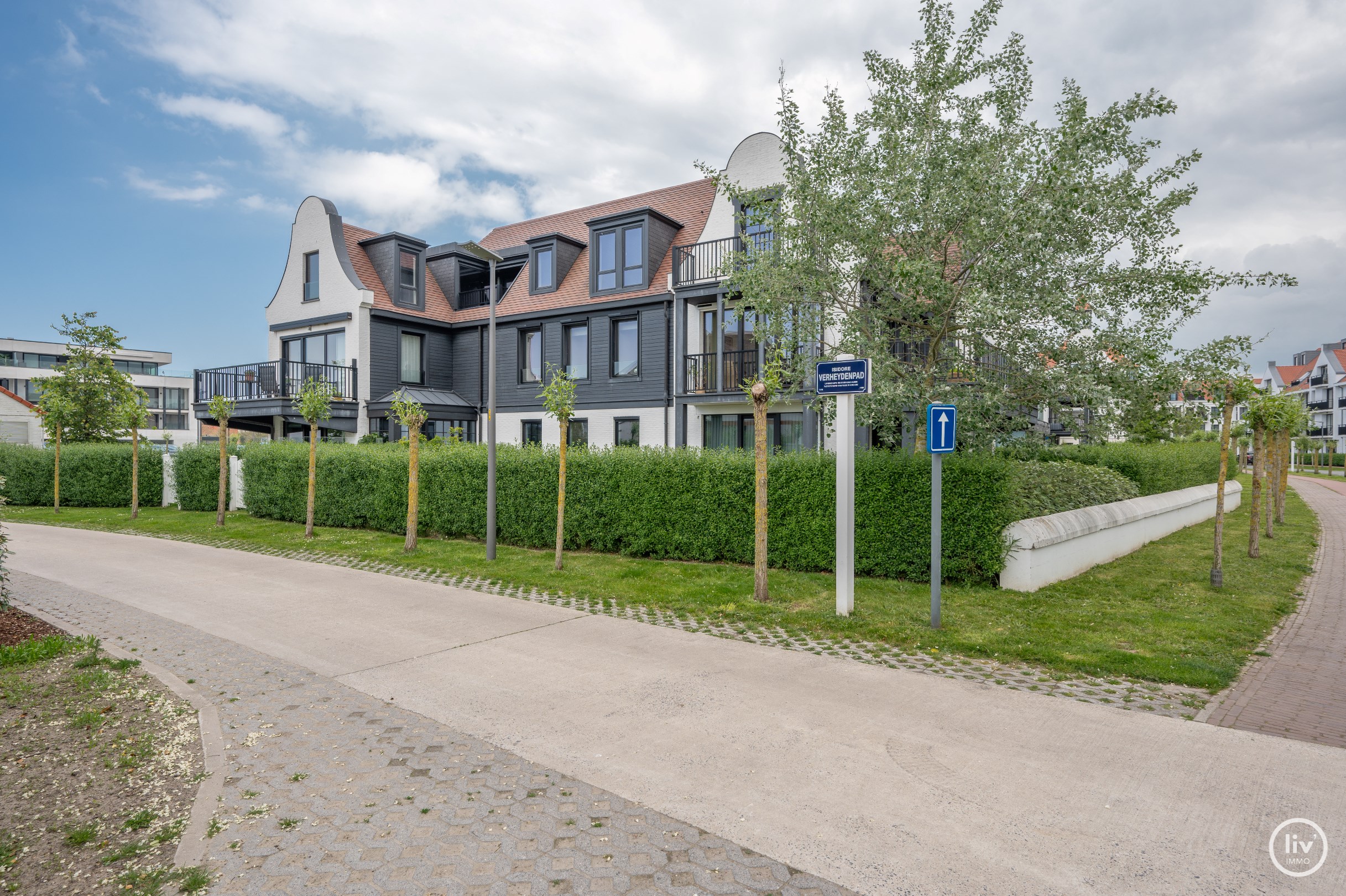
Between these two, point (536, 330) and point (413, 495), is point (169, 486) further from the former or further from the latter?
point (413, 495)

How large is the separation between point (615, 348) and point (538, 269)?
4.71m

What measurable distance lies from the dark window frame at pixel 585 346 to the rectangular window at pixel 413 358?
5704mm

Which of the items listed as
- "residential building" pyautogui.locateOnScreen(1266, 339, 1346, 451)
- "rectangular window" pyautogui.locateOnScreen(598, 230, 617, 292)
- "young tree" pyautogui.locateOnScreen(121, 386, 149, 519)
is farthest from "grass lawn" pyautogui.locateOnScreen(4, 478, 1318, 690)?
"residential building" pyautogui.locateOnScreen(1266, 339, 1346, 451)

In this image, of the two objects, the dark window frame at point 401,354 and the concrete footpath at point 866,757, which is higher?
the dark window frame at point 401,354

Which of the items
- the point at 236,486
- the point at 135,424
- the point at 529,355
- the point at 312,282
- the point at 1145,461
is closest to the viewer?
the point at 1145,461

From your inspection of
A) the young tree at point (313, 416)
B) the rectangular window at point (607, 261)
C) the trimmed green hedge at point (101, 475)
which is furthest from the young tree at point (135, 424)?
the rectangular window at point (607, 261)

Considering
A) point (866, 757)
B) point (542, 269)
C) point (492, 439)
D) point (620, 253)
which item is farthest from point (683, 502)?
point (542, 269)

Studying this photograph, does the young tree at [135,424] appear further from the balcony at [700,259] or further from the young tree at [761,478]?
the young tree at [761,478]

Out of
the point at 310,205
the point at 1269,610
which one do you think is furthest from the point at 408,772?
the point at 310,205

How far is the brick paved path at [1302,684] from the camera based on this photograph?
5.10m

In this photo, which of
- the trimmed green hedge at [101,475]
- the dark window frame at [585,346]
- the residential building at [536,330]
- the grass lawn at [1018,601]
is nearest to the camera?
the grass lawn at [1018,601]

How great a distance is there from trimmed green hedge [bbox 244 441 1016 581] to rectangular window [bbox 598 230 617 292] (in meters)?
7.77

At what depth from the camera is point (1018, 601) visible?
9172 mm

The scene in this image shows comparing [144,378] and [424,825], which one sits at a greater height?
[144,378]
